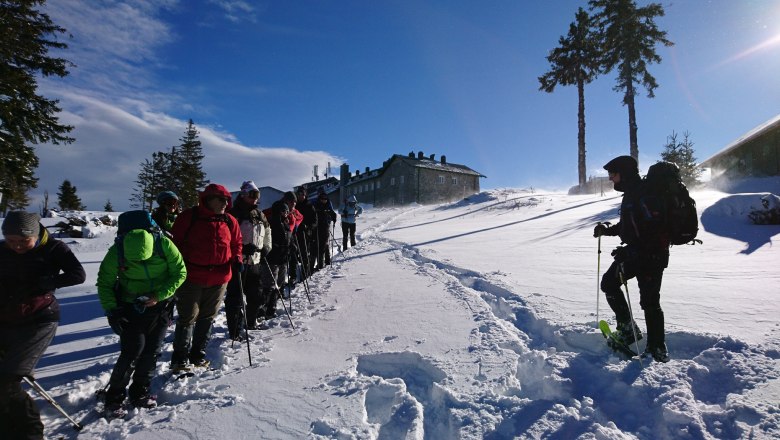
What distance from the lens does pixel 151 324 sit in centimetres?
326

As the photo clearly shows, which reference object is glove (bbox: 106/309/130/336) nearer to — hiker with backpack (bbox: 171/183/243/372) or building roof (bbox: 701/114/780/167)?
hiker with backpack (bbox: 171/183/243/372)

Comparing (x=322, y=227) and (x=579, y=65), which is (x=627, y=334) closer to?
(x=322, y=227)

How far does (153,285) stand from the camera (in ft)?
10.7

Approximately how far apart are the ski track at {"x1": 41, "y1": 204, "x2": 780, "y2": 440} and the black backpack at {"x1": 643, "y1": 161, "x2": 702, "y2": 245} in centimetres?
112

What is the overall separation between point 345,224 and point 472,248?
490 cm

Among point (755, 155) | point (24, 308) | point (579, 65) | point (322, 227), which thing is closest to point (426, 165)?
point (579, 65)

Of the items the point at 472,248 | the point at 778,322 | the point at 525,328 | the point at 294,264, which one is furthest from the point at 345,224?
the point at 778,322

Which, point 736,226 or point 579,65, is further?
point 579,65

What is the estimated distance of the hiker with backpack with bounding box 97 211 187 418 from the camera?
3078 millimetres

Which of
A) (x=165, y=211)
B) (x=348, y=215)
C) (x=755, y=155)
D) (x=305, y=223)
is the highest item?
(x=755, y=155)

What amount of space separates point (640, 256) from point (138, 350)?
15.6 ft

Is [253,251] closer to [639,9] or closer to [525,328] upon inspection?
[525,328]

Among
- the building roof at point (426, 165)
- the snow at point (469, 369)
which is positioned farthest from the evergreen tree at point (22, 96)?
the building roof at point (426, 165)

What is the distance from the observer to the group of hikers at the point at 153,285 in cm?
262
